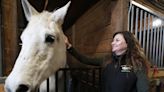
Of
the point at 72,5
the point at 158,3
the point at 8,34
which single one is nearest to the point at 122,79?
the point at 8,34

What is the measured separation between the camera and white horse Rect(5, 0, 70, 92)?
3.47 feet

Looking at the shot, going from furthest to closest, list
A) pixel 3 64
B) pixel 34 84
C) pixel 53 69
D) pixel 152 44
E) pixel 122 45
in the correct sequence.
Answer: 1. pixel 152 44
2. pixel 3 64
3. pixel 122 45
4. pixel 53 69
5. pixel 34 84

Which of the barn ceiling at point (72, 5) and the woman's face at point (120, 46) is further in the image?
the barn ceiling at point (72, 5)

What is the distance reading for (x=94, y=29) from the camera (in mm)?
2691

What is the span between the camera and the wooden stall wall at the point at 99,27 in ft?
7.15

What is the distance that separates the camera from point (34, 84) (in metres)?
1.13

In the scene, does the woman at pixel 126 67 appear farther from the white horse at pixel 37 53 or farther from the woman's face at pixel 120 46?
the white horse at pixel 37 53

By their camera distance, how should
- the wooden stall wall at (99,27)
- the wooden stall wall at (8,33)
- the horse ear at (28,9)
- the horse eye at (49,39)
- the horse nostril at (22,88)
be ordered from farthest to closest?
1. the wooden stall wall at (99,27)
2. the wooden stall wall at (8,33)
3. the horse ear at (28,9)
4. the horse eye at (49,39)
5. the horse nostril at (22,88)

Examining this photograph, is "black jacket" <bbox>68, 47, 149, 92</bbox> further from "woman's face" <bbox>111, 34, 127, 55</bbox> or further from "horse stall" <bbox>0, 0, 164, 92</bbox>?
"horse stall" <bbox>0, 0, 164, 92</bbox>

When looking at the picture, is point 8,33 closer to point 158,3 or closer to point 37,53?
A: point 37,53

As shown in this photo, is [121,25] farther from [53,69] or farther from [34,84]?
[34,84]

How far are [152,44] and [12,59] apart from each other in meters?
1.59

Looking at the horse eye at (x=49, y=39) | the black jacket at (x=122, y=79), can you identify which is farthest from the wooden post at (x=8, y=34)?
the black jacket at (x=122, y=79)

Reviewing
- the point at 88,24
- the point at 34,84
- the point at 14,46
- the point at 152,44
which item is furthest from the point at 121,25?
the point at 34,84
